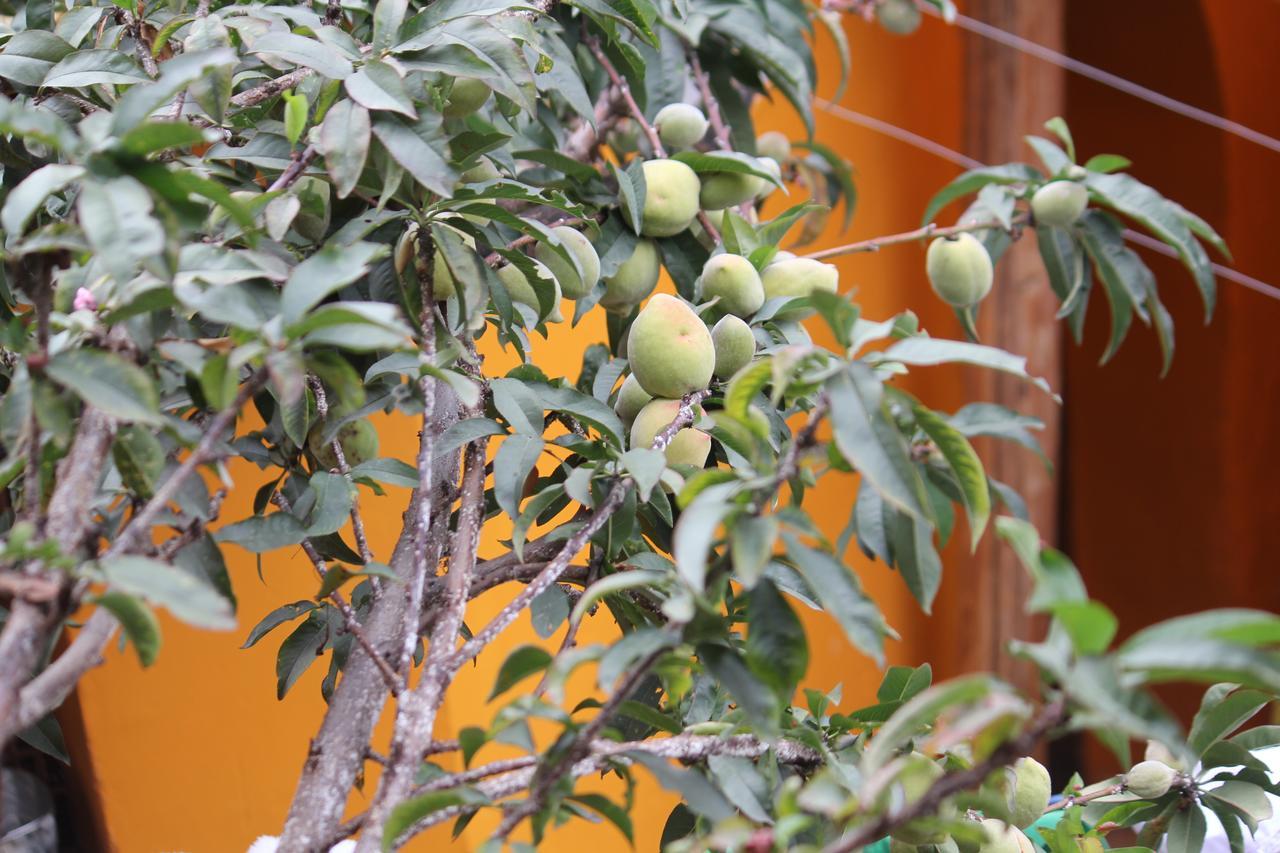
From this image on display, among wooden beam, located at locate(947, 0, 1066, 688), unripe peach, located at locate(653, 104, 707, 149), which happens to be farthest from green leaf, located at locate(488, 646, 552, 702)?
wooden beam, located at locate(947, 0, 1066, 688)

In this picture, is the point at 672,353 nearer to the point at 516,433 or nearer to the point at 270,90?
the point at 516,433

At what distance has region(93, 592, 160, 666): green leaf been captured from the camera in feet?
1.36

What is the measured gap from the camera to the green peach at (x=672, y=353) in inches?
27.4

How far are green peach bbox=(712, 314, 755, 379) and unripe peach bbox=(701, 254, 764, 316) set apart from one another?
0.02 metres

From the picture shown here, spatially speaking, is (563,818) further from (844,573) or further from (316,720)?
(316,720)

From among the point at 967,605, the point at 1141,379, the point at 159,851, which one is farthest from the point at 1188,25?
the point at 159,851

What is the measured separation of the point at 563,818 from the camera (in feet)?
1.62

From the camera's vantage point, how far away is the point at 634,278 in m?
0.86

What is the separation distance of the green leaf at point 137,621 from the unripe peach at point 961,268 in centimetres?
70

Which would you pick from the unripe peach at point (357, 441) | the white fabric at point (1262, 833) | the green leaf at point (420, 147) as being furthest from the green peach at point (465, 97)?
the white fabric at point (1262, 833)

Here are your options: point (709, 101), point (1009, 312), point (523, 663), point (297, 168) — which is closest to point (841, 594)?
point (523, 663)

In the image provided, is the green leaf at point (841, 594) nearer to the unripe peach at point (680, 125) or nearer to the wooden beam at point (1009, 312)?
the unripe peach at point (680, 125)

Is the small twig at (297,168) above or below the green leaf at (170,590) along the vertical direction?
above

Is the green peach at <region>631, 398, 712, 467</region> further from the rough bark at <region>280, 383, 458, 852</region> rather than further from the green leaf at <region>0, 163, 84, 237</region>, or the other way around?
the green leaf at <region>0, 163, 84, 237</region>
